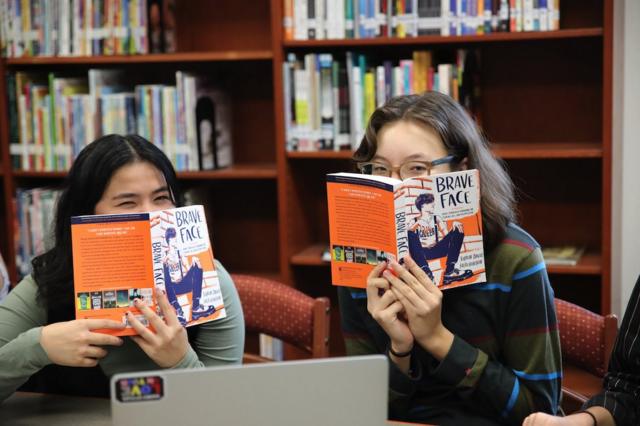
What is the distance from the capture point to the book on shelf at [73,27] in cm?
313

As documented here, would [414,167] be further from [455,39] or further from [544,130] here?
[544,130]

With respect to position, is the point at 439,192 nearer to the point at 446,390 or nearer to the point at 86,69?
the point at 446,390

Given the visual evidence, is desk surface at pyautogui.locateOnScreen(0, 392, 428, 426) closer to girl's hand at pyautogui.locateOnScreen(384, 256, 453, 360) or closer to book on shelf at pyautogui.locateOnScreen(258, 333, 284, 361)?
girl's hand at pyautogui.locateOnScreen(384, 256, 453, 360)

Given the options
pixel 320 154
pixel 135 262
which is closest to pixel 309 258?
pixel 320 154

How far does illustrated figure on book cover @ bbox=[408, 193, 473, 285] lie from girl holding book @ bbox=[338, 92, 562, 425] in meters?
0.02

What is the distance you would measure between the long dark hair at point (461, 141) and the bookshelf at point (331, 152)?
1.17 m

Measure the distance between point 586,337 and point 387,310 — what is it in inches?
20.5

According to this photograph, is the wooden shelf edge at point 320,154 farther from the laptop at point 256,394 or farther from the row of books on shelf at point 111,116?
the laptop at point 256,394

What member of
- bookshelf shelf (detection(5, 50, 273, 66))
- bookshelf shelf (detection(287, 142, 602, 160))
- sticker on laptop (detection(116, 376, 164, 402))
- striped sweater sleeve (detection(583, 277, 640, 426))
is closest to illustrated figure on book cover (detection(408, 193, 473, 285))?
striped sweater sleeve (detection(583, 277, 640, 426))

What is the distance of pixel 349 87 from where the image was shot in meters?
2.95

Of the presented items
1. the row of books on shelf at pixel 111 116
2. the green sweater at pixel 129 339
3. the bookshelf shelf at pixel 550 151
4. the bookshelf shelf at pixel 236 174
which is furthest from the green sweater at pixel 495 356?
the row of books on shelf at pixel 111 116

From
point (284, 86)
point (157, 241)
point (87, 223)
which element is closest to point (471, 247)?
point (157, 241)

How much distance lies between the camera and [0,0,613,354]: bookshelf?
2.93 metres

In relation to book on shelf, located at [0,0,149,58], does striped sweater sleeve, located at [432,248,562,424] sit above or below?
below
